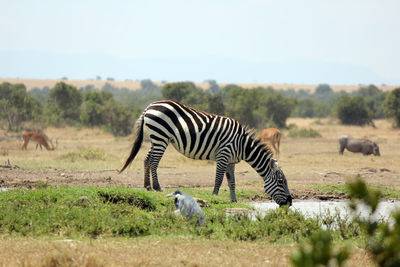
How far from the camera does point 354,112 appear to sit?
4031 centimetres

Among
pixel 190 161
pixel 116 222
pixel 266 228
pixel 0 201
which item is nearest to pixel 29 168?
pixel 190 161

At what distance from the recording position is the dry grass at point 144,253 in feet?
17.5

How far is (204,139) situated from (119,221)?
12.8 feet

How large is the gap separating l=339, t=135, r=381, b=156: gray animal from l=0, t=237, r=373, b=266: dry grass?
53.2ft

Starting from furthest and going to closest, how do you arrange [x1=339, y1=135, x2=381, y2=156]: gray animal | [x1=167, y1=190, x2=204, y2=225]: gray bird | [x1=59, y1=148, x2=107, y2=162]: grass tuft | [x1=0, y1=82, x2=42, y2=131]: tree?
1. [x1=0, y1=82, x2=42, y2=131]: tree
2. [x1=339, y1=135, x2=381, y2=156]: gray animal
3. [x1=59, y1=148, x2=107, y2=162]: grass tuft
4. [x1=167, y1=190, x2=204, y2=225]: gray bird

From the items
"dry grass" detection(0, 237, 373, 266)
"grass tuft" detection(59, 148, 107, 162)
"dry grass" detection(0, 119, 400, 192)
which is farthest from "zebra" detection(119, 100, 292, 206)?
"grass tuft" detection(59, 148, 107, 162)

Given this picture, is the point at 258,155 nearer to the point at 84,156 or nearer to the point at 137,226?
the point at 137,226

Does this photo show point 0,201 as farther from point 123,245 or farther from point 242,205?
point 242,205

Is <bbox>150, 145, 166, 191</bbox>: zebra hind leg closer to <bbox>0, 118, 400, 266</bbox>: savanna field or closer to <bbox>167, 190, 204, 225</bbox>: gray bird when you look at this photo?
<bbox>0, 118, 400, 266</bbox>: savanna field

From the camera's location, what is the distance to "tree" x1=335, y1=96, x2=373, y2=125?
39.9 m

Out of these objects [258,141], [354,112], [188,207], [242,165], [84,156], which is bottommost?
[84,156]

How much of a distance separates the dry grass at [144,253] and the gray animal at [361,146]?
16229 millimetres

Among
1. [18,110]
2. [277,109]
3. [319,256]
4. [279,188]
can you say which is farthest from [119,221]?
[277,109]

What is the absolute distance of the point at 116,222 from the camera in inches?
285
